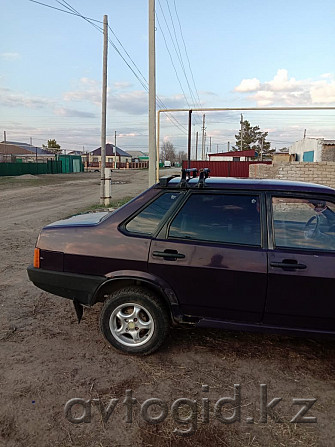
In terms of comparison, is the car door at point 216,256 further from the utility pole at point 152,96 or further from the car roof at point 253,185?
the utility pole at point 152,96

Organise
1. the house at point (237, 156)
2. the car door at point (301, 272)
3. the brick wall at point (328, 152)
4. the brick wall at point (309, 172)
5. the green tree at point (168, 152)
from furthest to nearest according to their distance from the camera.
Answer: the green tree at point (168, 152), the house at point (237, 156), the brick wall at point (328, 152), the brick wall at point (309, 172), the car door at point (301, 272)

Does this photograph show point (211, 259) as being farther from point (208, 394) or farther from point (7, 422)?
point (7, 422)

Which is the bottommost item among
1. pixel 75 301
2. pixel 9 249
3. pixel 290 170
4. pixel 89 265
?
pixel 9 249

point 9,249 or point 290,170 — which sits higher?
point 290,170

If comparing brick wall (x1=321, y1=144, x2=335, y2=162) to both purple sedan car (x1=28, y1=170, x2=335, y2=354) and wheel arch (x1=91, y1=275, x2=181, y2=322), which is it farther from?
wheel arch (x1=91, y1=275, x2=181, y2=322)

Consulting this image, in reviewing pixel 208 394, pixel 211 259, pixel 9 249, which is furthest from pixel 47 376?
pixel 9 249

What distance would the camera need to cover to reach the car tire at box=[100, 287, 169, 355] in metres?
3.18

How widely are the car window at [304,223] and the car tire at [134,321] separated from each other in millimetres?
1208

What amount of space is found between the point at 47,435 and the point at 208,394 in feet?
3.86

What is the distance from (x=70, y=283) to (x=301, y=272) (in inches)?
80.5

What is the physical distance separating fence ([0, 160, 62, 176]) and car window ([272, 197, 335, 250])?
38388mm

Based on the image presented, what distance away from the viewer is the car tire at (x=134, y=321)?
3.18 metres

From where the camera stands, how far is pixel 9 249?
7.19 metres

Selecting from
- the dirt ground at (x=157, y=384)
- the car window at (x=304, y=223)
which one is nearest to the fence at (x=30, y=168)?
the dirt ground at (x=157, y=384)
